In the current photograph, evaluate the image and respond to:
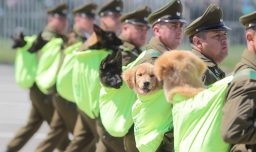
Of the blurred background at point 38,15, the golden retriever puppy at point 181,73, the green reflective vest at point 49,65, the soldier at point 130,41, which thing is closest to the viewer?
the golden retriever puppy at point 181,73

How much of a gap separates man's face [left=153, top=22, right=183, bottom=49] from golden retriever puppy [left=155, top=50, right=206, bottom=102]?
4.59 feet

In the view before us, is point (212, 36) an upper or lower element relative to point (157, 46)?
upper

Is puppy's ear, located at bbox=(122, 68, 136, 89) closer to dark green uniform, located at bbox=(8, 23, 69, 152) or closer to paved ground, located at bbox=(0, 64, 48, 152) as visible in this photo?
dark green uniform, located at bbox=(8, 23, 69, 152)

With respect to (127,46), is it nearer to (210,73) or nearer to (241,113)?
(210,73)

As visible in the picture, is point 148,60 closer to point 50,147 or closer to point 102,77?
point 102,77

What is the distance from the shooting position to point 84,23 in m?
11.4

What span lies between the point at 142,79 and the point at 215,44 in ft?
1.94

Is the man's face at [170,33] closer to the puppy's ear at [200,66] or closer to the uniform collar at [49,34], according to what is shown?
the puppy's ear at [200,66]

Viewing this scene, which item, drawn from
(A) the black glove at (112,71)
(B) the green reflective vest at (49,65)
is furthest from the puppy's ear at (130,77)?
(B) the green reflective vest at (49,65)

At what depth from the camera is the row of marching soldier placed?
5.45m

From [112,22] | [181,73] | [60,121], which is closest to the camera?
[181,73]

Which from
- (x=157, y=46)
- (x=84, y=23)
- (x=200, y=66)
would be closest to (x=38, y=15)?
(x=84, y=23)

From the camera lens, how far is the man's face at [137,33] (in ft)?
28.1

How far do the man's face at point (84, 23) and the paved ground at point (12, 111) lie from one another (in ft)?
6.23
